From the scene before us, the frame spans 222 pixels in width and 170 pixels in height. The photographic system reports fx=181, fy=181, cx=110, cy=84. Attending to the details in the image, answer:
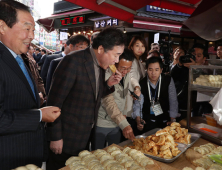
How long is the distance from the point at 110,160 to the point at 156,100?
55.7 inches

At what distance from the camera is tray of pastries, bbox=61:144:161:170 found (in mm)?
1190

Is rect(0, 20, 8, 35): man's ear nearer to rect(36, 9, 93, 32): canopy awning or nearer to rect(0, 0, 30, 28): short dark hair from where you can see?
rect(0, 0, 30, 28): short dark hair

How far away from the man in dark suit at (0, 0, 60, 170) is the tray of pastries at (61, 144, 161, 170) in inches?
13.9

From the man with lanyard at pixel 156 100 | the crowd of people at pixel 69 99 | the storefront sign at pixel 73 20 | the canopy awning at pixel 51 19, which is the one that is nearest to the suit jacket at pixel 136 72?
the crowd of people at pixel 69 99

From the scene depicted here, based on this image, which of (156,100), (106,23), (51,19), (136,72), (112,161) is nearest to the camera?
(112,161)

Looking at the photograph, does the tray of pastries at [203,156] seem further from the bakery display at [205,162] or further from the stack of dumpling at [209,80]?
the stack of dumpling at [209,80]

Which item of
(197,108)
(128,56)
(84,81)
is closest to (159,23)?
(197,108)

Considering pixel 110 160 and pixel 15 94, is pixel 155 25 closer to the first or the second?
pixel 110 160

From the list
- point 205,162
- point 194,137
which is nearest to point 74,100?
point 205,162

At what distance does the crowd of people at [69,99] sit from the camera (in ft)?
3.70

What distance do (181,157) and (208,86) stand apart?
87 centimetres

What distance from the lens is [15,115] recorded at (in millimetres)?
1046

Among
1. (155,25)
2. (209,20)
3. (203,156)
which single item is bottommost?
(203,156)

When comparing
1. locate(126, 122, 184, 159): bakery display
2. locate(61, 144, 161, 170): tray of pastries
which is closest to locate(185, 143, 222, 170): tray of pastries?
locate(126, 122, 184, 159): bakery display
